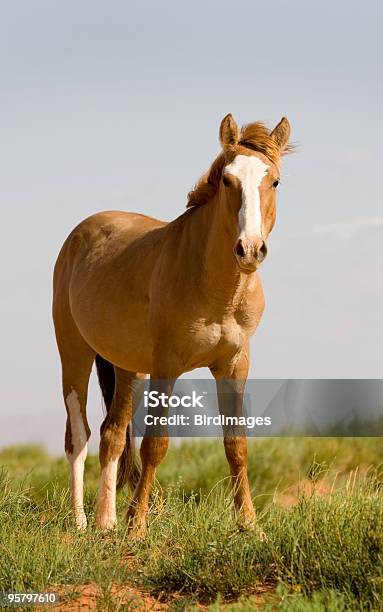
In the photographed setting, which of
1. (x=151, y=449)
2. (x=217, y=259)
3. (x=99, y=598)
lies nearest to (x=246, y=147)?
(x=217, y=259)

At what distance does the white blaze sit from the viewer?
19.3ft

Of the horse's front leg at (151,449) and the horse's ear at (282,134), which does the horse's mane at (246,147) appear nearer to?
the horse's ear at (282,134)

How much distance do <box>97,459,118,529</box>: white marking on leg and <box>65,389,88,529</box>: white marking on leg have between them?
0.59ft

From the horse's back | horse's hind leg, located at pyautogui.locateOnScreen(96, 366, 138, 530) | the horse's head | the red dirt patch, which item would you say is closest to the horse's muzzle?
the horse's head

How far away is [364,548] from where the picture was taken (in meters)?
5.20

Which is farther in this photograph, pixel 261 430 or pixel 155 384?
pixel 261 430

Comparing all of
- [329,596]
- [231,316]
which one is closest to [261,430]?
[231,316]

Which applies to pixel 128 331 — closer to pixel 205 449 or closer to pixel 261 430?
pixel 261 430

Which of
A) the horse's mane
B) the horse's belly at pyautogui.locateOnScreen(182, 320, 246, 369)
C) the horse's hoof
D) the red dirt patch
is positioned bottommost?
the red dirt patch

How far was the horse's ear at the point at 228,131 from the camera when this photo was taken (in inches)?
259

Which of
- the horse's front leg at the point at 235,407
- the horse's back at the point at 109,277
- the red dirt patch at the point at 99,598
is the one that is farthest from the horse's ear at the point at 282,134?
the red dirt patch at the point at 99,598

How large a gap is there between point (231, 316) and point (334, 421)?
8.99ft

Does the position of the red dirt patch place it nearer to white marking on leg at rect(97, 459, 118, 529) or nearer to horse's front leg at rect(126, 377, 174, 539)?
horse's front leg at rect(126, 377, 174, 539)

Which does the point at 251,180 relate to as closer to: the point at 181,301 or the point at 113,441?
the point at 181,301
